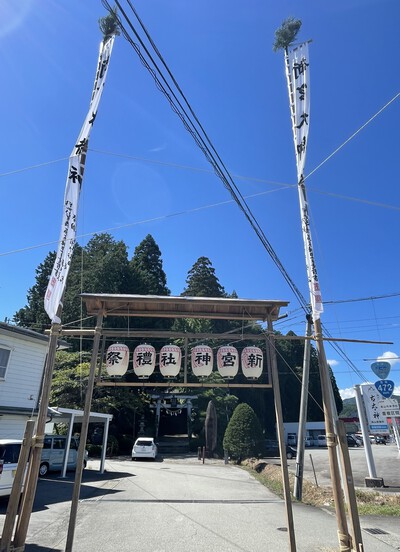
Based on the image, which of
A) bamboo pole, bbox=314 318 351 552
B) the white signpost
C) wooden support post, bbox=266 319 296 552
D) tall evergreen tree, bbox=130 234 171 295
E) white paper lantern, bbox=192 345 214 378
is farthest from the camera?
tall evergreen tree, bbox=130 234 171 295

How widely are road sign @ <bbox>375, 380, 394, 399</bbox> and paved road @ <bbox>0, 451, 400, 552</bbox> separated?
15.1ft

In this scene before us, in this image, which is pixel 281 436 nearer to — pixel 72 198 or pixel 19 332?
pixel 72 198

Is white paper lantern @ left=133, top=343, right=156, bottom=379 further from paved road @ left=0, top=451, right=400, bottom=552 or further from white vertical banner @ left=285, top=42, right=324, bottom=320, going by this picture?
white vertical banner @ left=285, top=42, right=324, bottom=320

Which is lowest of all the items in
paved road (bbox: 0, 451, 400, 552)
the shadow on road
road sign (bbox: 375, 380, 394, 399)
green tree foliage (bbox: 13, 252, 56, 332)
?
paved road (bbox: 0, 451, 400, 552)

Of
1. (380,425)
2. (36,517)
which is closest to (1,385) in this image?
(36,517)

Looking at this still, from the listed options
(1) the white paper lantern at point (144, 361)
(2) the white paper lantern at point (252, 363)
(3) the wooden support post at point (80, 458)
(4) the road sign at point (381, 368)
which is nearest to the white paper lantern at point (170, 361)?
(1) the white paper lantern at point (144, 361)

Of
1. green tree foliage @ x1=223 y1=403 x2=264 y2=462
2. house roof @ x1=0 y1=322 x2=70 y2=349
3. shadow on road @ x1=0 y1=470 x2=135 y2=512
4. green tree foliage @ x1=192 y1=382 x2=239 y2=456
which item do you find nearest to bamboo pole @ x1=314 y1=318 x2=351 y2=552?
shadow on road @ x1=0 y1=470 x2=135 y2=512

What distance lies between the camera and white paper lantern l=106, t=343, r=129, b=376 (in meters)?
7.21

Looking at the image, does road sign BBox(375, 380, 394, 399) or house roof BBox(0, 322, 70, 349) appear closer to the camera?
road sign BBox(375, 380, 394, 399)

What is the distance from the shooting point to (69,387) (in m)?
25.6

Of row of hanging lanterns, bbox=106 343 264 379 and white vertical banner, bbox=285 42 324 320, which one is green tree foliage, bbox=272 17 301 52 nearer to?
white vertical banner, bbox=285 42 324 320

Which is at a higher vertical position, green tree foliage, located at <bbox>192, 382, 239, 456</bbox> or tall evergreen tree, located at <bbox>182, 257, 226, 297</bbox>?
tall evergreen tree, located at <bbox>182, 257, 226, 297</bbox>

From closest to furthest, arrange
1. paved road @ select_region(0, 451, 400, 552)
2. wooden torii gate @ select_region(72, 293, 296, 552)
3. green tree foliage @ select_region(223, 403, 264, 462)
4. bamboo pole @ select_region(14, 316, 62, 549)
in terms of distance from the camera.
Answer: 1. bamboo pole @ select_region(14, 316, 62, 549)
2. wooden torii gate @ select_region(72, 293, 296, 552)
3. paved road @ select_region(0, 451, 400, 552)
4. green tree foliage @ select_region(223, 403, 264, 462)

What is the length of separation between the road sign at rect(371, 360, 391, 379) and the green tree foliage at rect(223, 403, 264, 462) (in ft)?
45.4
